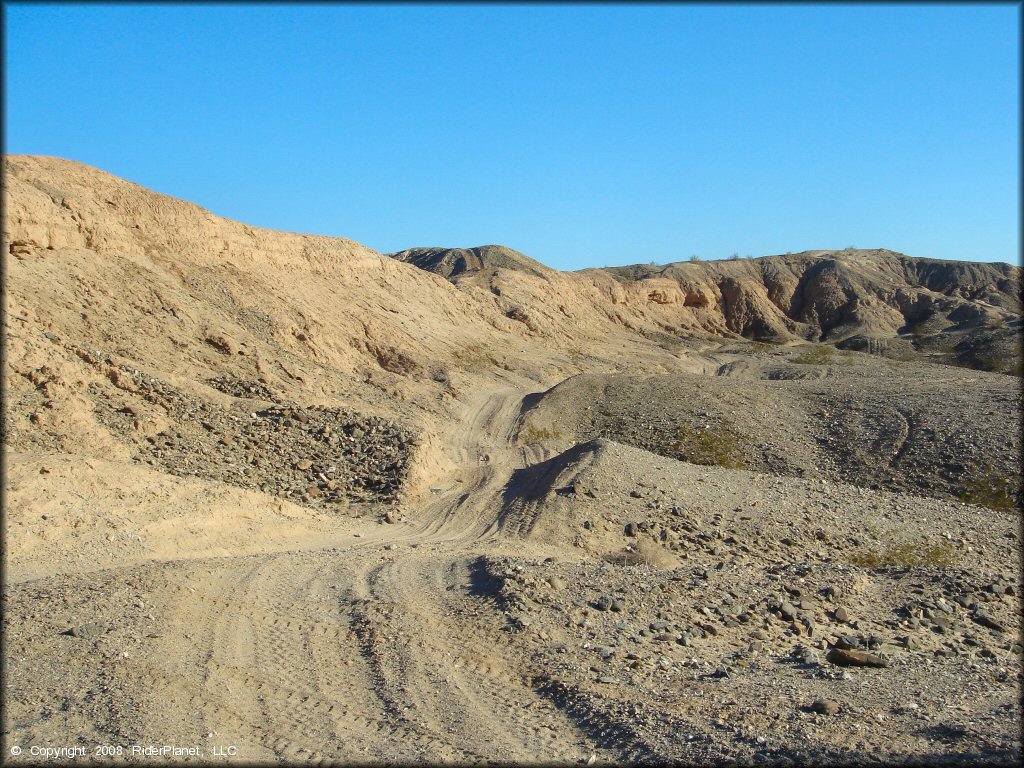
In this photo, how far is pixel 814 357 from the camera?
43938 mm

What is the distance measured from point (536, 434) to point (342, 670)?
50.5 feet

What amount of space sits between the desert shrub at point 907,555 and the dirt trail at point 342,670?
272 inches

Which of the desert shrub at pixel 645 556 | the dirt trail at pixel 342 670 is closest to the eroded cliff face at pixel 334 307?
the dirt trail at pixel 342 670

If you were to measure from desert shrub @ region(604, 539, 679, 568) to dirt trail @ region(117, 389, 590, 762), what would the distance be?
248 cm

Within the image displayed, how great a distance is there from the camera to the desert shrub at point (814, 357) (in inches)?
1655

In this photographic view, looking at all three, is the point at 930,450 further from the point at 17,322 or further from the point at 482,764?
the point at 17,322

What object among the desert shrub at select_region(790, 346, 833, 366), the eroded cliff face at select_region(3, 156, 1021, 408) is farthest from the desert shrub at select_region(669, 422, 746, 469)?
the desert shrub at select_region(790, 346, 833, 366)

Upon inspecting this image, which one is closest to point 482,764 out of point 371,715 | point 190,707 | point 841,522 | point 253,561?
point 371,715

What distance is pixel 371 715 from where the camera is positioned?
718 cm

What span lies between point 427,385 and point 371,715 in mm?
19946

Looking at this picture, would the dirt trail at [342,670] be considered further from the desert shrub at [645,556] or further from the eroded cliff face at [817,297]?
the eroded cliff face at [817,297]

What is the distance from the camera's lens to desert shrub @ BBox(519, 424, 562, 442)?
23.0 m

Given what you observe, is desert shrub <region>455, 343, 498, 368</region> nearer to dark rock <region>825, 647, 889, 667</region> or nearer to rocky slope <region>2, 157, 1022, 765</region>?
rocky slope <region>2, 157, 1022, 765</region>

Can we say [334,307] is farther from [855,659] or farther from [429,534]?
[855,659]
